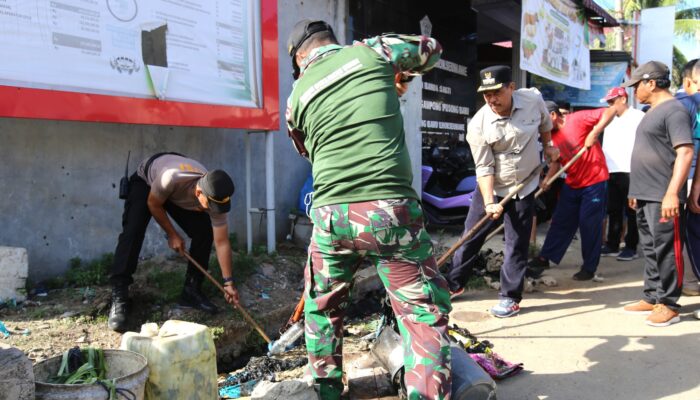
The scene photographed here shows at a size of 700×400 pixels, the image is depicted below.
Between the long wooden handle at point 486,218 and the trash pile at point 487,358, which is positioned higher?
the long wooden handle at point 486,218

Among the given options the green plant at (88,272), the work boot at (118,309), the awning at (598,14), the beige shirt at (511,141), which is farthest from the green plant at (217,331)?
the awning at (598,14)

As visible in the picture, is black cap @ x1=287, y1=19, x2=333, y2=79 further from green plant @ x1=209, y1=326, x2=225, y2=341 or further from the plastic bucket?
green plant @ x1=209, y1=326, x2=225, y2=341

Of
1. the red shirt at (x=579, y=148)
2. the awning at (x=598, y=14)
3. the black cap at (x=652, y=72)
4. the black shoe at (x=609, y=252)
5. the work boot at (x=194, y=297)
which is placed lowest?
the black shoe at (x=609, y=252)

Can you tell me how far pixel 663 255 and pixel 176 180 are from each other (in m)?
3.63

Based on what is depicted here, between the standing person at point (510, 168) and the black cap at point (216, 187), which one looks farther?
the standing person at point (510, 168)

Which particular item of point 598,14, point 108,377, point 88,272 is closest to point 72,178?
point 88,272

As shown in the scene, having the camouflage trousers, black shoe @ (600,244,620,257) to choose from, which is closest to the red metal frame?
the camouflage trousers

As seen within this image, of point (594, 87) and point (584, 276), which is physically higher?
point (594, 87)

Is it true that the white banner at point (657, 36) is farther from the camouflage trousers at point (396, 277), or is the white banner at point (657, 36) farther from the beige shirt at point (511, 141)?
the camouflage trousers at point (396, 277)

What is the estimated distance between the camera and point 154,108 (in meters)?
4.05

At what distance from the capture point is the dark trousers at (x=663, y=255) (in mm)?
3885

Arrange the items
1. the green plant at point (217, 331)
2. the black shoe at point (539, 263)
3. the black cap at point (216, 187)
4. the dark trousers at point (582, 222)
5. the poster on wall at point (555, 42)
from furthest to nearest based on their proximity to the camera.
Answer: the poster on wall at point (555, 42), the black shoe at point (539, 263), the dark trousers at point (582, 222), the green plant at point (217, 331), the black cap at point (216, 187)

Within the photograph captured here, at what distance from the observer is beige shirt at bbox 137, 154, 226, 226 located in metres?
3.47

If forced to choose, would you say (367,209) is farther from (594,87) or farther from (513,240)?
(594,87)
